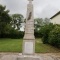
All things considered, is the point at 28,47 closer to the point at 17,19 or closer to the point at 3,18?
the point at 3,18

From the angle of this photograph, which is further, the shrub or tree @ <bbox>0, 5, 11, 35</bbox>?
tree @ <bbox>0, 5, 11, 35</bbox>

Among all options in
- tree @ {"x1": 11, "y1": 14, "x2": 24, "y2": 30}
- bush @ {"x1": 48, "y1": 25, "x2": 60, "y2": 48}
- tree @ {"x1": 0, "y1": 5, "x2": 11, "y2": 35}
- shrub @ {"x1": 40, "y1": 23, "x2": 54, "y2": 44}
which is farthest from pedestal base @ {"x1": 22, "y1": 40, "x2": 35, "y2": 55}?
tree @ {"x1": 11, "y1": 14, "x2": 24, "y2": 30}

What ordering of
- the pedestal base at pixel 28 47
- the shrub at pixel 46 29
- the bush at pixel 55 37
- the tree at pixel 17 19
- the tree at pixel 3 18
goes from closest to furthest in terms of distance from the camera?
the pedestal base at pixel 28 47, the bush at pixel 55 37, the shrub at pixel 46 29, the tree at pixel 3 18, the tree at pixel 17 19

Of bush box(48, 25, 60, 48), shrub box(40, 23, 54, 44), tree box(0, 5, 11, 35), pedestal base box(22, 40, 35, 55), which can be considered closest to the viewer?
pedestal base box(22, 40, 35, 55)

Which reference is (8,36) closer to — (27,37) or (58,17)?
(58,17)

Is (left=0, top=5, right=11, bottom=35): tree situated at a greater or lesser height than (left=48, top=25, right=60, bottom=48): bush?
greater

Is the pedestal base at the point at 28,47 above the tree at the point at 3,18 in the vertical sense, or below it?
below

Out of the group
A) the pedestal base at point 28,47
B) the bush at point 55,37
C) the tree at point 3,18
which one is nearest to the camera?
the pedestal base at point 28,47

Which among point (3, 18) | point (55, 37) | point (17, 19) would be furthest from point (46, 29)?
point (17, 19)

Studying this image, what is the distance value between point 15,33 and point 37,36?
6.63 meters

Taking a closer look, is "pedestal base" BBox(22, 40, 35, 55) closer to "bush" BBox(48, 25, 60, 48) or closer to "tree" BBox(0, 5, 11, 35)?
"bush" BBox(48, 25, 60, 48)

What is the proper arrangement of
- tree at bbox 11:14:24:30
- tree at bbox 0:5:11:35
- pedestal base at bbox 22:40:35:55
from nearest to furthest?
pedestal base at bbox 22:40:35:55
tree at bbox 0:5:11:35
tree at bbox 11:14:24:30

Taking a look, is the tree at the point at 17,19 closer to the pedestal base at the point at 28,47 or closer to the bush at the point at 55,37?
the bush at the point at 55,37

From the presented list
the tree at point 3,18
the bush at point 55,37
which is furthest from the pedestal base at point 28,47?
the tree at point 3,18
